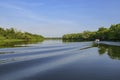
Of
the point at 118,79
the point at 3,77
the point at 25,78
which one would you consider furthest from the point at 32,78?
the point at 118,79

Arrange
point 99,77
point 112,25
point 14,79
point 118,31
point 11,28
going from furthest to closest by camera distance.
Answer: point 11,28 → point 112,25 → point 118,31 → point 99,77 → point 14,79

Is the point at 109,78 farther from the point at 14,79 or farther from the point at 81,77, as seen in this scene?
the point at 14,79

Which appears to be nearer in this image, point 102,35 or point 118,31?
point 118,31

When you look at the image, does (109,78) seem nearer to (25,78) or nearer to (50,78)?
(50,78)

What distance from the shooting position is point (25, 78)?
14484mm

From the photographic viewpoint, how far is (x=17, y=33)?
176 metres

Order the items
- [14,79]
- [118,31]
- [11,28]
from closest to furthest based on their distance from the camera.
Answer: [14,79], [118,31], [11,28]

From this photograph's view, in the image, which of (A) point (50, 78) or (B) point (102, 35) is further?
(B) point (102, 35)

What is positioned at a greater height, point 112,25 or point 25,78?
point 112,25

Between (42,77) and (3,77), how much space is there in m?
2.90

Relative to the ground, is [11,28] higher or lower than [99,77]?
higher

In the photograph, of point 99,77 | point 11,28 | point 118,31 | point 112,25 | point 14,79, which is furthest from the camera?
point 11,28

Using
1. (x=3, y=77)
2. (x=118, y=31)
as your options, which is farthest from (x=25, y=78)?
(x=118, y=31)

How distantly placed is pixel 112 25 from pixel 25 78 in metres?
150
